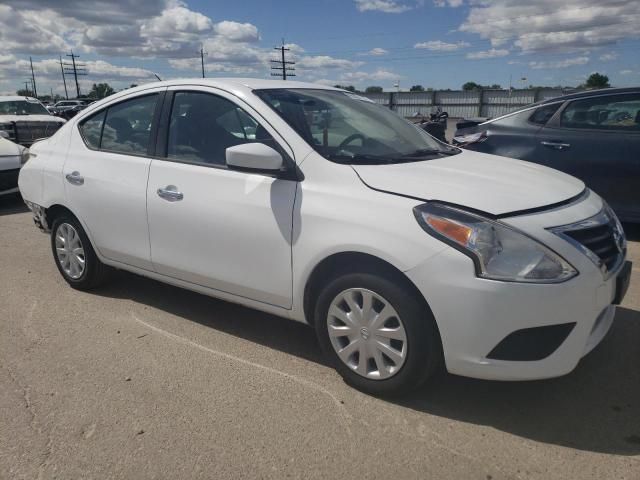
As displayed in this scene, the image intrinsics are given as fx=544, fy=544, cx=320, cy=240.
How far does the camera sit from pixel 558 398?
9.50 ft

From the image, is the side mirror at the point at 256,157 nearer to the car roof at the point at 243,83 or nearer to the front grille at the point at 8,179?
the car roof at the point at 243,83

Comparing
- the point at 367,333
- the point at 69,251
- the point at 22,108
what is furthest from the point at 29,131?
the point at 367,333

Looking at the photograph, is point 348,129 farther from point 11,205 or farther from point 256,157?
point 11,205

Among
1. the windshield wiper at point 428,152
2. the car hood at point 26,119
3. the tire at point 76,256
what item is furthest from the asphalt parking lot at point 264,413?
the car hood at point 26,119

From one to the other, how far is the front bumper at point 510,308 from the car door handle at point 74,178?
2.81 meters

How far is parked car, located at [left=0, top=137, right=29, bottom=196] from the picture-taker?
26.7ft

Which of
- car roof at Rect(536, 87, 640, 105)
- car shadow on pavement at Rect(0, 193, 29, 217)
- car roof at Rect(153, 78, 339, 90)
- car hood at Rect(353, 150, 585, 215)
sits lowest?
car shadow on pavement at Rect(0, 193, 29, 217)

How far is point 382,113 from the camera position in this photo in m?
4.04

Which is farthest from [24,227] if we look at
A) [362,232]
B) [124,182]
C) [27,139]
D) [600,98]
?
[600,98]

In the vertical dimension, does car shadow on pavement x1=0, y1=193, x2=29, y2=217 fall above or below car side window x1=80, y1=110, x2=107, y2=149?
below

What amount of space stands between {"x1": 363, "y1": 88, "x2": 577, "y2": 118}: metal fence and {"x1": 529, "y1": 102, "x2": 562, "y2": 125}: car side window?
130 feet

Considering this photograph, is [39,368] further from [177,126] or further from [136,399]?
[177,126]

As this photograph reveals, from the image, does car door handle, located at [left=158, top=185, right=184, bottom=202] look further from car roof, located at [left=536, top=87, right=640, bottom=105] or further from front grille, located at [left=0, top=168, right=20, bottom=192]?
front grille, located at [left=0, top=168, right=20, bottom=192]

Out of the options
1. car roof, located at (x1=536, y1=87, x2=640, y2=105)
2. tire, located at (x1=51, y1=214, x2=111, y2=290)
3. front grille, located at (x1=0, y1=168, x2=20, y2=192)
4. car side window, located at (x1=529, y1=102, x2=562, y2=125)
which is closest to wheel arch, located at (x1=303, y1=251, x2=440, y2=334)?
tire, located at (x1=51, y1=214, x2=111, y2=290)
